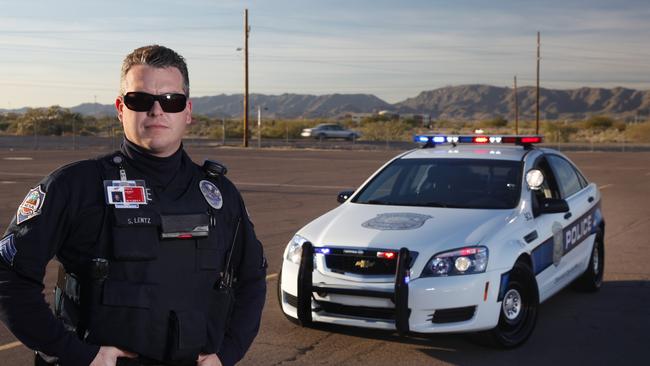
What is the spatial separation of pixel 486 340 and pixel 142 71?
431 cm

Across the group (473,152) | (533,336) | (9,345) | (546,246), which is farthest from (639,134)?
(9,345)

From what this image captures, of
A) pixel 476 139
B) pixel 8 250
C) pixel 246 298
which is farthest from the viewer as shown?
pixel 476 139

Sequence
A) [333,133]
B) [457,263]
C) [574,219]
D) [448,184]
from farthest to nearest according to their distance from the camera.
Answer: [333,133], [574,219], [448,184], [457,263]

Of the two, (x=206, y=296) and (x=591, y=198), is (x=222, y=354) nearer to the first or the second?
(x=206, y=296)

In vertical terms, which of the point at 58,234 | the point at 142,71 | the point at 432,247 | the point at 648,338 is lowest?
the point at 648,338

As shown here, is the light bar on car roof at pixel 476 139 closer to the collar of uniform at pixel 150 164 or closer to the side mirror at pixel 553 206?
the side mirror at pixel 553 206

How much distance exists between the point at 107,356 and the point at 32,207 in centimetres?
49

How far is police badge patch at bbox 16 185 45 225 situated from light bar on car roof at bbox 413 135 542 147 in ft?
20.9

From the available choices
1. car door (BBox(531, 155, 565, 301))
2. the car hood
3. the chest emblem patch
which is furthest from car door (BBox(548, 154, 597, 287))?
the chest emblem patch

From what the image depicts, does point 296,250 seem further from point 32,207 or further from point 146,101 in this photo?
point 32,207

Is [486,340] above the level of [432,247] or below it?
below

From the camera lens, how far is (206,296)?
2.70 m

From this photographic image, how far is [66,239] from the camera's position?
8.50 ft

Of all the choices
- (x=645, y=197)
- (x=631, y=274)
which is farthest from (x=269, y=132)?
(x=631, y=274)
